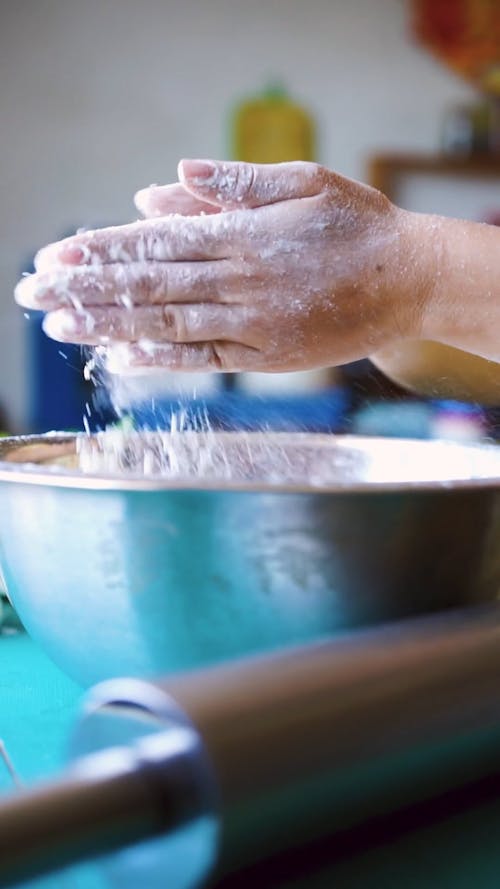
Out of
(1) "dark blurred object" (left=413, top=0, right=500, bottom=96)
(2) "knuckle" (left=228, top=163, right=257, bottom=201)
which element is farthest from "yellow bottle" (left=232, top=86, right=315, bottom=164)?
(2) "knuckle" (left=228, top=163, right=257, bottom=201)

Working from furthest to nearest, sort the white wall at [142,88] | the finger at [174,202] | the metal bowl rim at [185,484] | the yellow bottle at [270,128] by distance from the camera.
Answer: the yellow bottle at [270,128] → the white wall at [142,88] → the finger at [174,202] → the metal bowl rim at [185,484]

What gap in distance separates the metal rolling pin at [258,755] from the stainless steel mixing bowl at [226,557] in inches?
1.9

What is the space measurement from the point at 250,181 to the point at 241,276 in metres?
0.06

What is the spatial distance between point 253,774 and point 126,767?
0.04 m

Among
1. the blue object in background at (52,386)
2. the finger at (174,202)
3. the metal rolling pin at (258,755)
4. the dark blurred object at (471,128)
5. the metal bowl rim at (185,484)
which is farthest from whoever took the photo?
the dark blurred object at (471,128)

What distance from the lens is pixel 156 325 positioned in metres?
0.62

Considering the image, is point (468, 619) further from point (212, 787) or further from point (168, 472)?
point (168, 472)

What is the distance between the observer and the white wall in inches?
126

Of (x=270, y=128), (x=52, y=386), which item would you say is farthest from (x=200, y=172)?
(x=270, y=128)

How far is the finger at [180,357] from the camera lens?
628 millimetres

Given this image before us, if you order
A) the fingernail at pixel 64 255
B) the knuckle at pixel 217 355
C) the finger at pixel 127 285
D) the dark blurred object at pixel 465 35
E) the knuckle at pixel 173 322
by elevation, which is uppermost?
the dark blurred object at pixel 465 35

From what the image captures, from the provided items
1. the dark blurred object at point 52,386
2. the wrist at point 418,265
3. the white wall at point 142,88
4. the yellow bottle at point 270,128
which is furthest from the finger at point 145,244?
the yellow bottle at point 270,128

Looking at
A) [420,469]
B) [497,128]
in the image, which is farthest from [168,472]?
[497,128]

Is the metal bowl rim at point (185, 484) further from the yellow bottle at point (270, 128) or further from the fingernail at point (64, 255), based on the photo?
the yellow bottle at point (270, 128)
